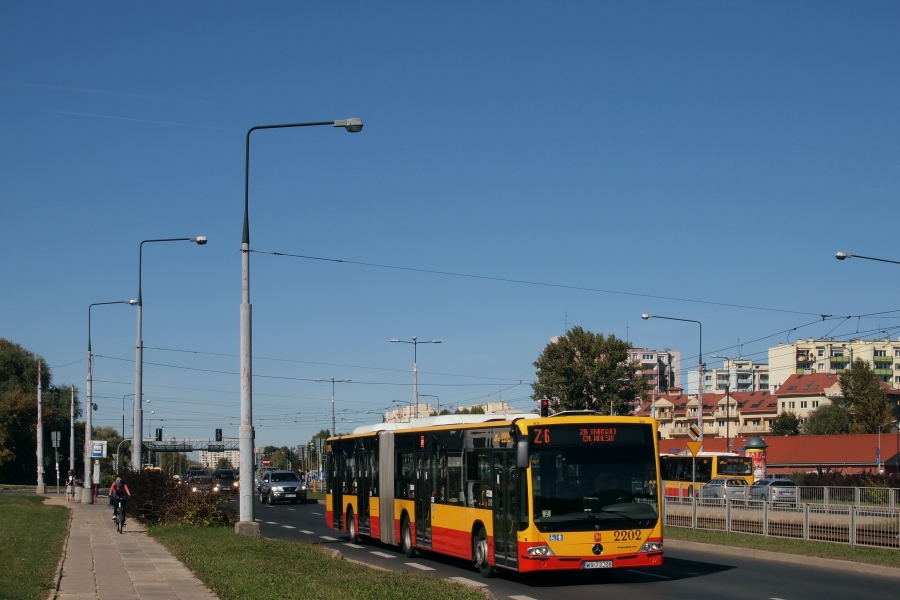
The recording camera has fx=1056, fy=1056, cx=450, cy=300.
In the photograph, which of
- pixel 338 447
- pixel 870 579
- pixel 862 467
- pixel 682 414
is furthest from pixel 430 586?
pixel 682 414

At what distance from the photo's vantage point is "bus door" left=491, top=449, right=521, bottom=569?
17.6 m

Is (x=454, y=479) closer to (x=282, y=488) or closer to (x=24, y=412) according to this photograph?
(x=282, y=488)

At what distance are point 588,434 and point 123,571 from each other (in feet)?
27.6

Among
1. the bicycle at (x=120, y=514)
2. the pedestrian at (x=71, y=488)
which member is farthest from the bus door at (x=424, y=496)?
the pedestrian at (x=71, y=488)

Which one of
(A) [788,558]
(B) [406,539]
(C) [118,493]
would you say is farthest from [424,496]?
(C) [118,493]

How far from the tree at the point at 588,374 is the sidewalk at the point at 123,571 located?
59.2 m

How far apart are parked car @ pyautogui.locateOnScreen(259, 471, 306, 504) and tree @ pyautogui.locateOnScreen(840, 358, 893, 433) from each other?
71547 mm

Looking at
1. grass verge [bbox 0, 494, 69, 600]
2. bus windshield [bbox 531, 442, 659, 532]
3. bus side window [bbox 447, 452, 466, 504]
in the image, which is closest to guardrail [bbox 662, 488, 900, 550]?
bus side window [bbox 447, 452, 466, 504]

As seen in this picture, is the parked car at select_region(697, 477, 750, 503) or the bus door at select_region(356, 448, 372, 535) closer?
the bus door at select_region(356, 448, 372, 535)

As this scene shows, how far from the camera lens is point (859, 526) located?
73.5ft

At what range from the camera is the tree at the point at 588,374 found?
280 ft

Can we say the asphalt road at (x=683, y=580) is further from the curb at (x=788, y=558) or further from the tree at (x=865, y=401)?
the tree at (x=865, y=401)

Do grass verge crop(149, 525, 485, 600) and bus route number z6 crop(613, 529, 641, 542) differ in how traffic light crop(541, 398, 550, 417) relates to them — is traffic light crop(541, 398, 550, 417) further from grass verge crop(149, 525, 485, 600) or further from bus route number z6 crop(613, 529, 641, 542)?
grass verge crop(149, 525, 485, 600)

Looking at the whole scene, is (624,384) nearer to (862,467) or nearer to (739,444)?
(862,467)
